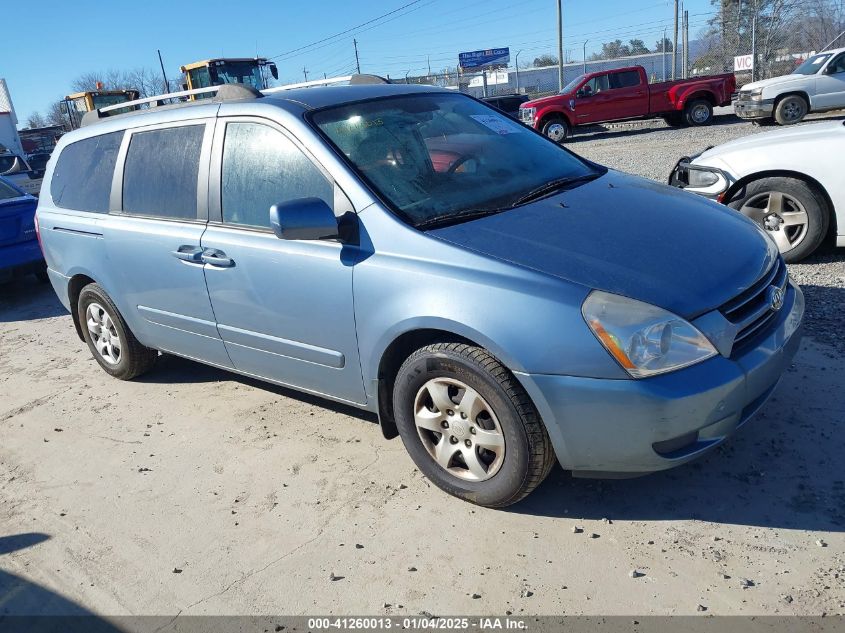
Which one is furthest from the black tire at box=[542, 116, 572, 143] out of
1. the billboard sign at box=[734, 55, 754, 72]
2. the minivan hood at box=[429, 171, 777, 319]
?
the minivan hood at box=[429, 171, 777, 319]

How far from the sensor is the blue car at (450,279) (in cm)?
260

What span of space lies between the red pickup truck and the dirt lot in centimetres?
1630

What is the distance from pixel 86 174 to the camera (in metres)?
4.85

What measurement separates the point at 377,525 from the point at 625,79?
19.3 m

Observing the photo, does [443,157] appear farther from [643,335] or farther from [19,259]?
[19,259]

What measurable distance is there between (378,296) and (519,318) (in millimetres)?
710

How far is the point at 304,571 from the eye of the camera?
9.36ft

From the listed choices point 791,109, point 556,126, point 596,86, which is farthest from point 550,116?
point 791,109

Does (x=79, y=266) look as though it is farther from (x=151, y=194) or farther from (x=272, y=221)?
(x=272, y=221)

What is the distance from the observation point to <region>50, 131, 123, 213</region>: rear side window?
463cm

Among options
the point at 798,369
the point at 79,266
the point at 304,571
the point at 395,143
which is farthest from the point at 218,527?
the point at 798,369

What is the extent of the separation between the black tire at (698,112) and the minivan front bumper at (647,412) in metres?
18.8

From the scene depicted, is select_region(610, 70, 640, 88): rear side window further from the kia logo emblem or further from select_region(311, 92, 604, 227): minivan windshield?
the kia logo emblem

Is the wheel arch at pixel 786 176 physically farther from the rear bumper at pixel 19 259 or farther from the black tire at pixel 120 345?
the rear bumper at pixel 19 259
